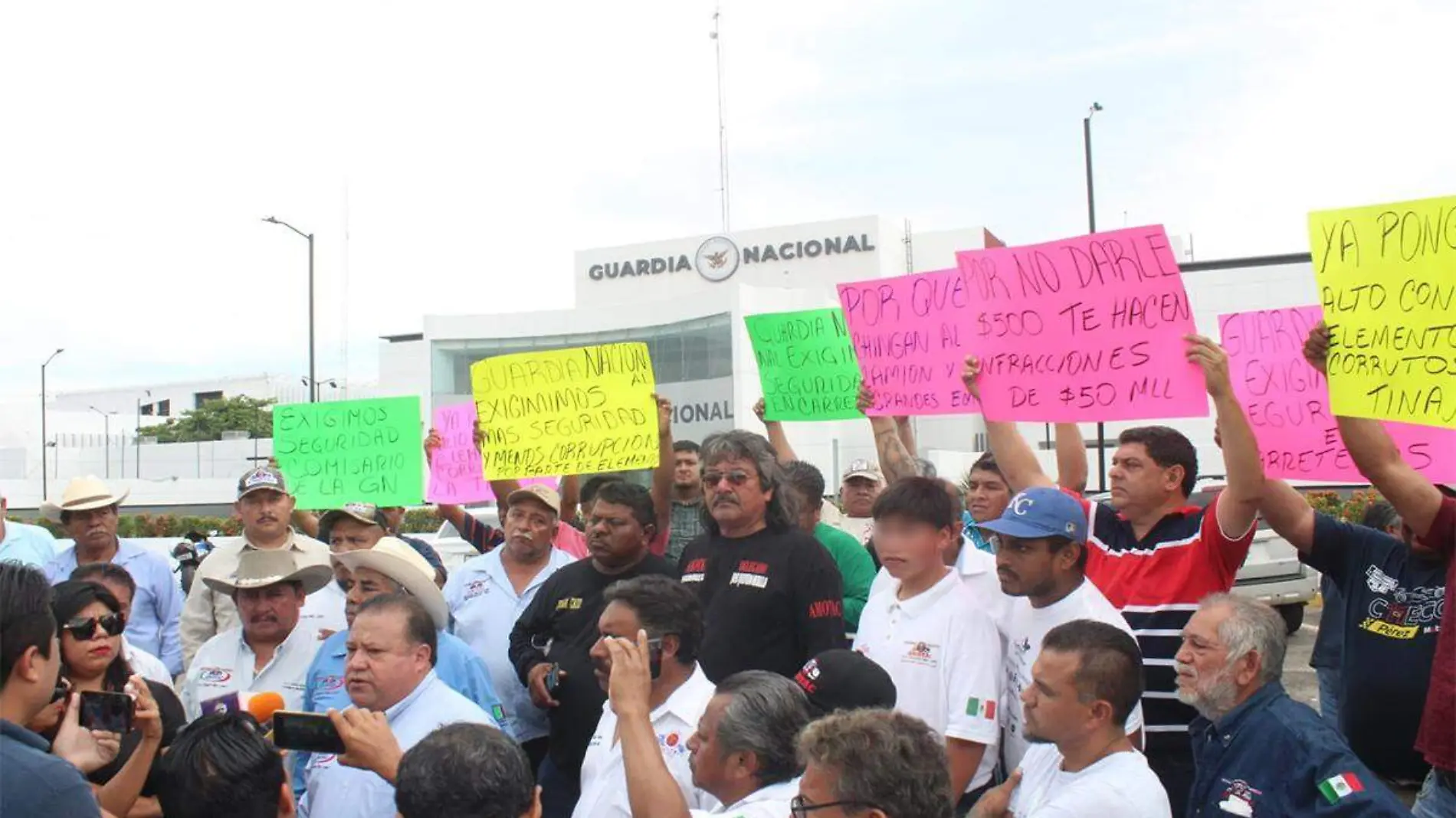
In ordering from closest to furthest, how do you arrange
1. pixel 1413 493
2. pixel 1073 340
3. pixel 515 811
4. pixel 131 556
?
1. pixel 515 811
2. pixel 1413 493
3. pixel 1073 340
4. pixel 131 556

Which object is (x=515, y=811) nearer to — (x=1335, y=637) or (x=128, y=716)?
(x=128, y=716)

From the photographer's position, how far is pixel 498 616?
613 cm

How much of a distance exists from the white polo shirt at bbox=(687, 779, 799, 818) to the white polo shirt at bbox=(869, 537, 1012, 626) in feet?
5.40

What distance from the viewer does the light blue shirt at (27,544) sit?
7.17 m

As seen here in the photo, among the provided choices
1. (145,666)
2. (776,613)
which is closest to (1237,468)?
(776,613)

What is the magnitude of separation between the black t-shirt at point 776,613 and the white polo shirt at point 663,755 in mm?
788

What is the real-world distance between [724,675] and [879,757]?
2.16m

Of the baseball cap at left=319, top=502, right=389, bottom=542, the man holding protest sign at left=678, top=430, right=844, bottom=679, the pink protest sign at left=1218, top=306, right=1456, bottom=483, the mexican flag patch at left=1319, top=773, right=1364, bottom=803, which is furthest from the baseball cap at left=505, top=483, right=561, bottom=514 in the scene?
the mexican flag patch at left=1319, top=773, right=1364, bottom=803

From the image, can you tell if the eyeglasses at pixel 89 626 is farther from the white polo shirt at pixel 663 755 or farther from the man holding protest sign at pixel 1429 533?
the man holding protest sign at pixel 1429 533

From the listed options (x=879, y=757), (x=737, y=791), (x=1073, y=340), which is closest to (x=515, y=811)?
(x=737, y=791)

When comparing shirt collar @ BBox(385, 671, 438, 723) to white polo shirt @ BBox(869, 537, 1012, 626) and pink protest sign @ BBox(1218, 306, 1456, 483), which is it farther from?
pink protest sign @ BBox(1218, 306, 1456, 483)

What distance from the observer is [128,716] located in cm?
372

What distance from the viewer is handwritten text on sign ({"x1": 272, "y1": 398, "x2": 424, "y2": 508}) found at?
26.7 ft

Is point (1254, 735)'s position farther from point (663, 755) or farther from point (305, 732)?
point (305, 732)
